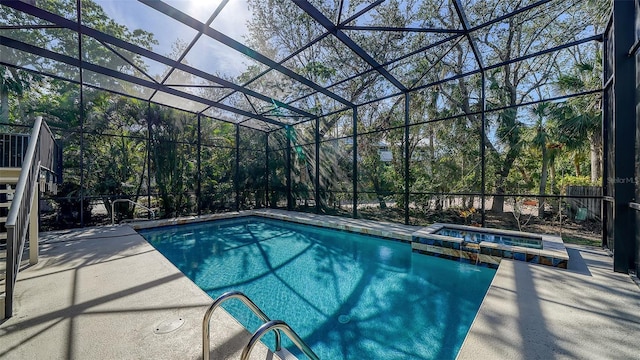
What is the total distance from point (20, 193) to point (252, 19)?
33.2ft

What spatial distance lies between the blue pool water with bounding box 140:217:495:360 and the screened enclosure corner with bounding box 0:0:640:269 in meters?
2.48

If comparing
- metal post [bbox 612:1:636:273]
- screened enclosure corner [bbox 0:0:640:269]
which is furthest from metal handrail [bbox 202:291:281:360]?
screened enclosure corner [bbox 0:0:640:269]

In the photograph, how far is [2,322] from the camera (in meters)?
2.11

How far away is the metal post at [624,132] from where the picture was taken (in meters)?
3.05

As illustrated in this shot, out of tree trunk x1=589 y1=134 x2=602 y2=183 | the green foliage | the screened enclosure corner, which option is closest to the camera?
the screened enclosure corner

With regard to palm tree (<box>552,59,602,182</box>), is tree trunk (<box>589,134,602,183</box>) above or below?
below

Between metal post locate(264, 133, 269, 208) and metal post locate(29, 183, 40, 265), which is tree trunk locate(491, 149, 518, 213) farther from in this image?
metal post locate(29, 183, 40, 265)

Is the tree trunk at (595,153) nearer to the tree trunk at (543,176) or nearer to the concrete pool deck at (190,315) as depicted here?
the tree trunk at (543,176)

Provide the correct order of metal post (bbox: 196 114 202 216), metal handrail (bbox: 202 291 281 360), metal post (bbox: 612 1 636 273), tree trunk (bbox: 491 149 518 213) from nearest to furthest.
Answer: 1. metal handrail (bbox: 202 291 281 360)
2. metal post (bbox: 612 1 636 273)
3. tree trunk (bbox: 491 149 518 213)
4. metal post (bbox: 196 114 202 216)

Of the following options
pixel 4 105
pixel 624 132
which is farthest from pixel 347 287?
pixel 4 105

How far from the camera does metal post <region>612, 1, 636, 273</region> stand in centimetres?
305

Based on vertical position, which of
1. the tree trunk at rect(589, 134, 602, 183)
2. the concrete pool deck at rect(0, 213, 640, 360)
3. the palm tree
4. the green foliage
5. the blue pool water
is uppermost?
the palm tree

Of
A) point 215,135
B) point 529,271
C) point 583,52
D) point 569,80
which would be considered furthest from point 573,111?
point 215,135

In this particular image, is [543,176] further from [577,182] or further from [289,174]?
[289,174]
